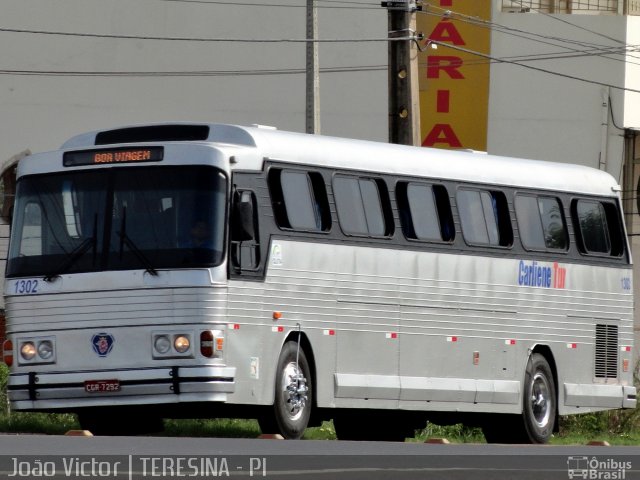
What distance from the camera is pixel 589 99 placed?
4506 centimetres

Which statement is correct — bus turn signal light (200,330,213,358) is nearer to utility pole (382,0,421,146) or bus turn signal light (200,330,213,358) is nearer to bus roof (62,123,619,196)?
bus roof (62,123,619,196)

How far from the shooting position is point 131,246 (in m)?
17.2

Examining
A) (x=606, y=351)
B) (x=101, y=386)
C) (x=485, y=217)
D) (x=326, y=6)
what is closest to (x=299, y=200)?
(x=101, y=386)

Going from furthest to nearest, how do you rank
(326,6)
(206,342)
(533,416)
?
(326,6) → (533,416) → (206,342)

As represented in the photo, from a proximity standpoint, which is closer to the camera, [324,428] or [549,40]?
[324,428]

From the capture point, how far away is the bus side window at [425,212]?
19.8 m

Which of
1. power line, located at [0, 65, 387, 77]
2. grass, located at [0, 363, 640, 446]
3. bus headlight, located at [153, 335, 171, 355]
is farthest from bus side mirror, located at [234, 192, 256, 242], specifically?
power line, located at [0, 65, 387, 77]

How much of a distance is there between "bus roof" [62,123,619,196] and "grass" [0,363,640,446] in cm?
355

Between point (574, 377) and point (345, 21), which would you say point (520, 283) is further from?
point (345, 21)

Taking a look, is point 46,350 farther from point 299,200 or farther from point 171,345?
point 299,200

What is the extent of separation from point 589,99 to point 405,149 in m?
25.6

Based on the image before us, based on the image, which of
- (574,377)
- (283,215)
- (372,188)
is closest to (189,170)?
(283,215)

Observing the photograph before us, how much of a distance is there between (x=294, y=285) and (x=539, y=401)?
4.86 meters

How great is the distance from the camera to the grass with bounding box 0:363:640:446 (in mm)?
21391
